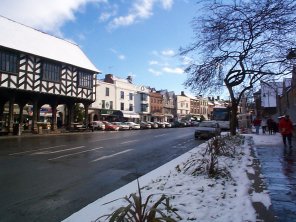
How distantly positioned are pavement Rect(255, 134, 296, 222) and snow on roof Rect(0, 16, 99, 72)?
2782 centimetres

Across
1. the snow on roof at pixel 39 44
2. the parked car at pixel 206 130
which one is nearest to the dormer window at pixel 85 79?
the snow on roof at pixel 39 44

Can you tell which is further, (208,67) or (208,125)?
(208,125)

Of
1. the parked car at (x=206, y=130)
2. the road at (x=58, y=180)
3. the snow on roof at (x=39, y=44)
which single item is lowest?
the road at (x=58, y=180)

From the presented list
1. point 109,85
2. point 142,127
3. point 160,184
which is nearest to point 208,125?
point 160,184

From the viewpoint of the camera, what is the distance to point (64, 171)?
1174 centimetres

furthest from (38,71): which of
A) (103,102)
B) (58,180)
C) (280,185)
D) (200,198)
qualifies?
(200,198)

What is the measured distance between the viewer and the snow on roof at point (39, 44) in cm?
3525

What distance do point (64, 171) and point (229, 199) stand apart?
22.1 feet

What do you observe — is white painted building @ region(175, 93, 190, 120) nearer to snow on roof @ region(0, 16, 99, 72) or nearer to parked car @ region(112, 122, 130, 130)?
parked car @ region(112, 122, 130, 130)

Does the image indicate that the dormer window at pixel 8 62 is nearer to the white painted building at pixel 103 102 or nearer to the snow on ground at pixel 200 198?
the snow on ground at pixel 200 198

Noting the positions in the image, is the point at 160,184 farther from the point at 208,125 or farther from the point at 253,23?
the point at 208,125

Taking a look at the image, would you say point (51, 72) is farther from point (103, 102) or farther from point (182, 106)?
point (182, 106)

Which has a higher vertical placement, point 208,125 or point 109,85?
point 109,85

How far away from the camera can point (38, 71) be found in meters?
37.0
